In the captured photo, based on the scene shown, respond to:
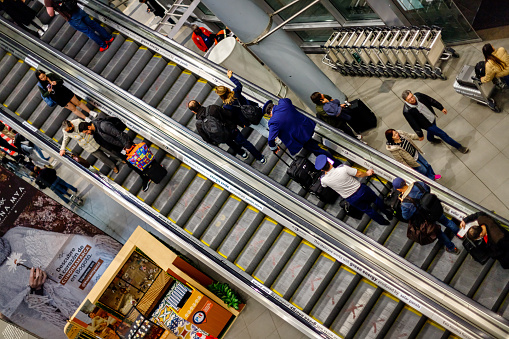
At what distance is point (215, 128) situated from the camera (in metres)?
9.73

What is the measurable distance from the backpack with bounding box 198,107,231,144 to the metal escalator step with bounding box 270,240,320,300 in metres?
2.50

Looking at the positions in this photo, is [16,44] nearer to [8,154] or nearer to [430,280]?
[8,154]

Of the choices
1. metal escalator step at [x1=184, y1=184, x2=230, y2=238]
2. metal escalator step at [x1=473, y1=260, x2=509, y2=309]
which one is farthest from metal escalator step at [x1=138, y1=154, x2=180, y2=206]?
metal escalator step at [x1=473, y1=260, x2=509, y2=309]

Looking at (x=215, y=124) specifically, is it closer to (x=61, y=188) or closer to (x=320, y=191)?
(x=320, y=191)

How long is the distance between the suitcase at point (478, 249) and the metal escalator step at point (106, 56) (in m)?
9.29

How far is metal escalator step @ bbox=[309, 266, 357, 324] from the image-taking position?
30.8ft

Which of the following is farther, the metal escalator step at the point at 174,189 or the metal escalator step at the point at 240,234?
the metal escalator step at the point at 174,189

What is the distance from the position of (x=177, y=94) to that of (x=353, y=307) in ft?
19.7

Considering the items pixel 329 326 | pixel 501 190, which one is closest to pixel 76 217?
pixel 329 326

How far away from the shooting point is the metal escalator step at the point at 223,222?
1057 centimetres

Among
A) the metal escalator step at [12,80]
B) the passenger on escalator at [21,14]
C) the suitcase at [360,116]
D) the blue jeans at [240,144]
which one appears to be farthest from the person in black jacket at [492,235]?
the passenger on escalator at [21,14]

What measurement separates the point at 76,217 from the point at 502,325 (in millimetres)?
9568

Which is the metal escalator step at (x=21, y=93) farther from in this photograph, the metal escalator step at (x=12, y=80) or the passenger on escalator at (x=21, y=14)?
the passenger on escalator at (x=21, y=14)

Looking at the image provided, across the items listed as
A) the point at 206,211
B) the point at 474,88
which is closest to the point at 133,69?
the point at 206,211
